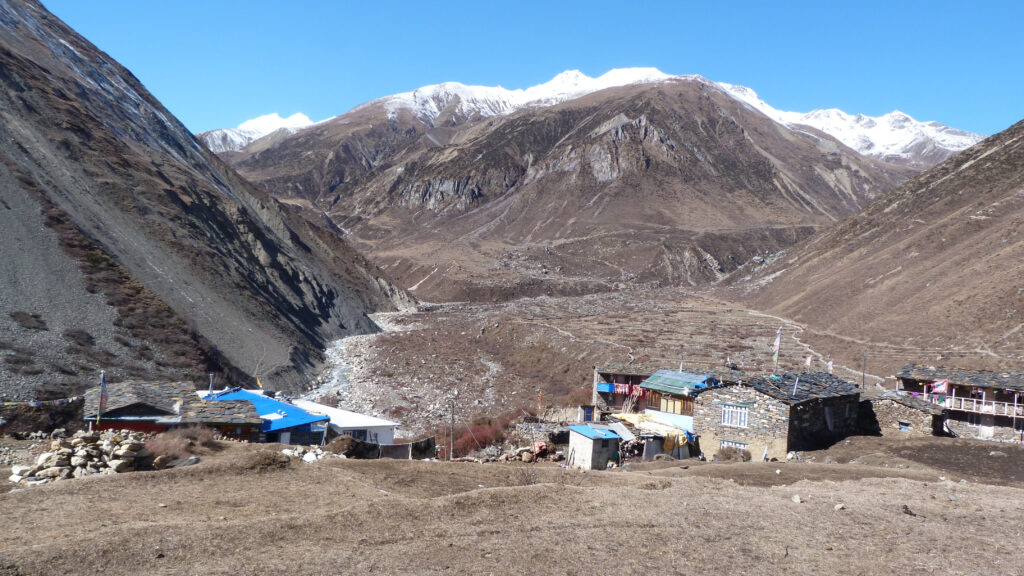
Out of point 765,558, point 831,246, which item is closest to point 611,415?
point 765,558

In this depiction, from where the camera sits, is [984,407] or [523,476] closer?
[523,476]

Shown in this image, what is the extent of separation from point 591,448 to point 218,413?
413 inches

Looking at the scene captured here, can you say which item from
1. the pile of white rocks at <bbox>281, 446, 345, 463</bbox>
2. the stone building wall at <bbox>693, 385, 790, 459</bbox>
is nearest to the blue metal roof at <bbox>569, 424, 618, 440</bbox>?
the stone building wall at <bbox>693, 385, 790, 459</bbox>

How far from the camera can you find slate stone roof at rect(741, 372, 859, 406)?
→ 21.6m

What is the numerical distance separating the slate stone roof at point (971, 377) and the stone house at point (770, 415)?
19.9ft

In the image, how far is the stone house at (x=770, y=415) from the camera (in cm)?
2136

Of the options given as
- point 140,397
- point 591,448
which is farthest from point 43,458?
point 591,448

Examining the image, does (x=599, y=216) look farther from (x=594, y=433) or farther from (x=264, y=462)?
(x=264, y=462)

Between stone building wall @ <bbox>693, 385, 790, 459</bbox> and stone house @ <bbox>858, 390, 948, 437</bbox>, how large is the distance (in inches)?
224

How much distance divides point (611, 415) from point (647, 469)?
7955 millimetres

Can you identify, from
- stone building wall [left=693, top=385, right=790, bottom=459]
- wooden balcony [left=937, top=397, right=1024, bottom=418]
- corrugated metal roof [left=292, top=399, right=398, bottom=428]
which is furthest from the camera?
wooden balcony [left=937, top=397, right=1024, bottom=418]

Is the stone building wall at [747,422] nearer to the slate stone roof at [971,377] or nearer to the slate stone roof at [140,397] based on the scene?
the slate stone roof at [971,377]

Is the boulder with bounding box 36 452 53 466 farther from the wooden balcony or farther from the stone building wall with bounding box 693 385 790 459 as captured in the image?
the wooden balcony

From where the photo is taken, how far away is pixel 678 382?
85.6 feet
